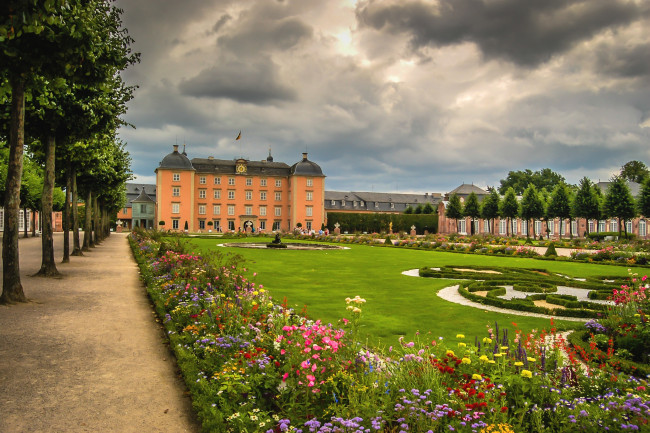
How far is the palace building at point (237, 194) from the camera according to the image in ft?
207

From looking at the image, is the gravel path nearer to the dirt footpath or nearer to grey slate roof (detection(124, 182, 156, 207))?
the dirt footpath

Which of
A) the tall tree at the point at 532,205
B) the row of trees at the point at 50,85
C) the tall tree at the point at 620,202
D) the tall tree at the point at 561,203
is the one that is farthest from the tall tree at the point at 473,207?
the row of trees at the point at 50,85

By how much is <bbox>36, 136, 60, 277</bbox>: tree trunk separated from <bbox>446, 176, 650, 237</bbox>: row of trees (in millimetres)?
49437

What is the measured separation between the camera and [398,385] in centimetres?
364

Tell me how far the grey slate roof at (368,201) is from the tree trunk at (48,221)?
67.6 meters

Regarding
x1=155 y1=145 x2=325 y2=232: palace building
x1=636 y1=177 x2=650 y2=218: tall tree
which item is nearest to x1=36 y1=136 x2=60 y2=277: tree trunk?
x1=636 y1=177 x2=650 y2=218: tall tree

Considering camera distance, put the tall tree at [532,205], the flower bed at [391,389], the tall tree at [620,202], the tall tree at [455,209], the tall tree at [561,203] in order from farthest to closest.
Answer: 1. the tall tree at [455,209]
2. the tall tree at [532,205]
3. the tall tree at [561,203]
4. the tall tree at [620,202]
5. the flower bed at [391,389]

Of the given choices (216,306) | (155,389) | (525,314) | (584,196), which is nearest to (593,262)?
(525,314)

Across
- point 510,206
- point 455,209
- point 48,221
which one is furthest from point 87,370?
point 455,209

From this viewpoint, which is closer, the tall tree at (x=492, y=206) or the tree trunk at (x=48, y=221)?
the tree trunk at (x=48, y=221)

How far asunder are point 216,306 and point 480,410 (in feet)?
14.5

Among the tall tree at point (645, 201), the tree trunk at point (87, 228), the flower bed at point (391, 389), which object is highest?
the tall tree at point (645, 201)

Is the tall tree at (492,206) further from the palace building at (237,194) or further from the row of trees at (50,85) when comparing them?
the row of trees at (50,85)

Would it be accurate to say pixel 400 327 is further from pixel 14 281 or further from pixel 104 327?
pixel 14 281
